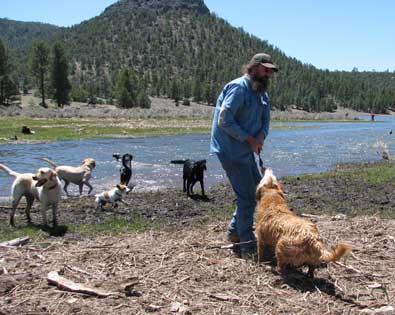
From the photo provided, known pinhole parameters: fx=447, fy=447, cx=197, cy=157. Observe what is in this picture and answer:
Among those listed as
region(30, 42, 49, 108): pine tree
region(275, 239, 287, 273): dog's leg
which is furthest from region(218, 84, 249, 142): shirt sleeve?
region(30, 42, 49, 108): pine tree

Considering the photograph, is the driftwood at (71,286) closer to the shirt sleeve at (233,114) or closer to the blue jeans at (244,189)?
the blue jeans at (244,189)

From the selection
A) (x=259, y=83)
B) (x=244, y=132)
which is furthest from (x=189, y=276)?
(x=259, y=83)

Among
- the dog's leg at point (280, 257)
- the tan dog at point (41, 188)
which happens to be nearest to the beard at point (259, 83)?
the dog's leg at point (280, 257)

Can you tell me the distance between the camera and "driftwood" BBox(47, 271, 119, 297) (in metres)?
5.18

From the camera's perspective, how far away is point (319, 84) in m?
176

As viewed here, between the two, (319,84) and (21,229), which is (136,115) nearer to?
(21,229)

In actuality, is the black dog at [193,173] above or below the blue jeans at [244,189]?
below

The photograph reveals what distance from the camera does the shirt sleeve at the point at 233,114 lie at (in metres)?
6.07

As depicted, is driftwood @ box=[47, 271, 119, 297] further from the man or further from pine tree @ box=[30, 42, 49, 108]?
pine tree @ box=[30, 42, 49, 108]

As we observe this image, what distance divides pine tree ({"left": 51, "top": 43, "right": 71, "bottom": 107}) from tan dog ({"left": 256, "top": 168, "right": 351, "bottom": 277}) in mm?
80683

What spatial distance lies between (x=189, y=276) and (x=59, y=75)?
→ 81.1 metres

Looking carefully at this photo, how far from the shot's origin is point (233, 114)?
20.1 ft

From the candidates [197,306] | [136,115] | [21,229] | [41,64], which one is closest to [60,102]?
[41,64]

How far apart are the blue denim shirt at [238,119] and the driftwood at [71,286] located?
2.50 m
